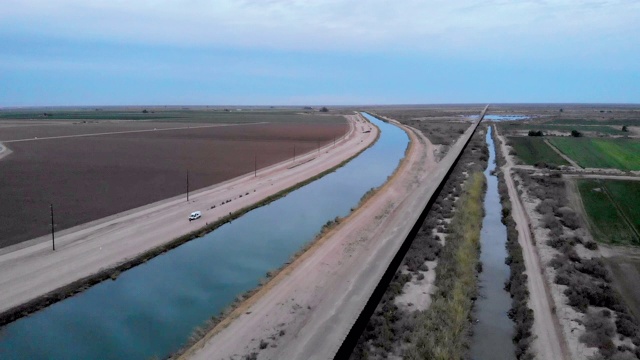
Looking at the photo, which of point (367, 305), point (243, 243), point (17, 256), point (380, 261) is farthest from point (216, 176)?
point (367, 305)

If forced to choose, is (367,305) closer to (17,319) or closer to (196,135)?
(17,319)

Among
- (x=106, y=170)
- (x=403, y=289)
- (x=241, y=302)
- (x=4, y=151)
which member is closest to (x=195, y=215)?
(x=241, y=302)

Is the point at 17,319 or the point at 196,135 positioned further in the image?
the point at 196,135

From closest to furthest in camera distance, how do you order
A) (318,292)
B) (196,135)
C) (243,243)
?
(318,292)
(243,243)
(196,135)

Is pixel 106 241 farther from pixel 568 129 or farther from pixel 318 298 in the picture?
pixel 568 129

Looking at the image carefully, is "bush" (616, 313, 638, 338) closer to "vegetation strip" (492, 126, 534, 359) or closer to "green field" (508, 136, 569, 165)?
"vegetation strip" (492, 126, 534, 359)

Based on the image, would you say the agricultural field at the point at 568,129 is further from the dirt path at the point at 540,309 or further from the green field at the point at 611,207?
the dirt path at the point at 540,309
